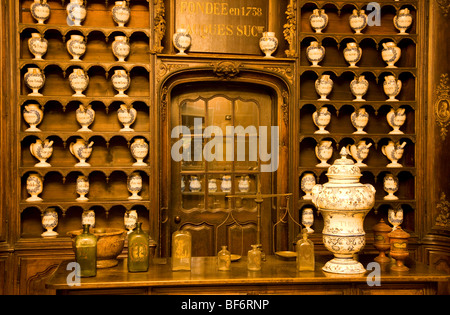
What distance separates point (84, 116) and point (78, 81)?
27cm

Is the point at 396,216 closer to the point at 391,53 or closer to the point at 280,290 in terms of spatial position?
the point at 391,53

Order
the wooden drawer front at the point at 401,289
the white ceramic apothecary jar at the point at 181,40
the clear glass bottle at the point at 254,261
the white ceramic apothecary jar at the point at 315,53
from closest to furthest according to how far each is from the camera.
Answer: the wooden drawer front at the point at 401,289, the clear glass bottle at the point at 254,261, the white ceramic apothecary jar at the point at 181,40, the white ceramic apothecary jar at the point at 315,53

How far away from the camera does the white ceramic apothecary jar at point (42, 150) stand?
12.4 ft

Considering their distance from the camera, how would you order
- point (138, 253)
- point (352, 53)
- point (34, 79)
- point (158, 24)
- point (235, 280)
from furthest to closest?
point (352, 53) < point (158, 24) < point (34, 79) < point (138, 253) < point (235, 280)

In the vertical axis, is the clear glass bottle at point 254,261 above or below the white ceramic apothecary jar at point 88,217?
below

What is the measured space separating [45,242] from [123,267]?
1.35 m

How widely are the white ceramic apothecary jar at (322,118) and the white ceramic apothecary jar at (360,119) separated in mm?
218

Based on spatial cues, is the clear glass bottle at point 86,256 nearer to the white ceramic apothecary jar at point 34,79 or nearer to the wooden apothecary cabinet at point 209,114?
the wooden apothecary cabinet at point 209,114

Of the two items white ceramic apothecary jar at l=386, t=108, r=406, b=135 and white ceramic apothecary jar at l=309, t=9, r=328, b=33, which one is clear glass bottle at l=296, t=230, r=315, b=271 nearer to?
white ceramic apothecary jar at l=386, t=108, r=406, b=135

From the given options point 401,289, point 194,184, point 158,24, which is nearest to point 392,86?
point 194,184

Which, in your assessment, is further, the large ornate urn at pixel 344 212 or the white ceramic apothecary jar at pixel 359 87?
the white ceramic apothecary jar at pixel 359 87

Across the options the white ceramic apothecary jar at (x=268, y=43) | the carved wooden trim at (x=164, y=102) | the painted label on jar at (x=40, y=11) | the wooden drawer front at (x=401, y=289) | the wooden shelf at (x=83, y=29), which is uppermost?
the painted label on jar at (x=40, y=11)

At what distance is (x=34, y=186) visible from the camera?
378cm

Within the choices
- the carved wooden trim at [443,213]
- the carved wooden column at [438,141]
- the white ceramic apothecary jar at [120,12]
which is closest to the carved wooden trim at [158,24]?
the white ceramic apothecary jar at [120,12]
